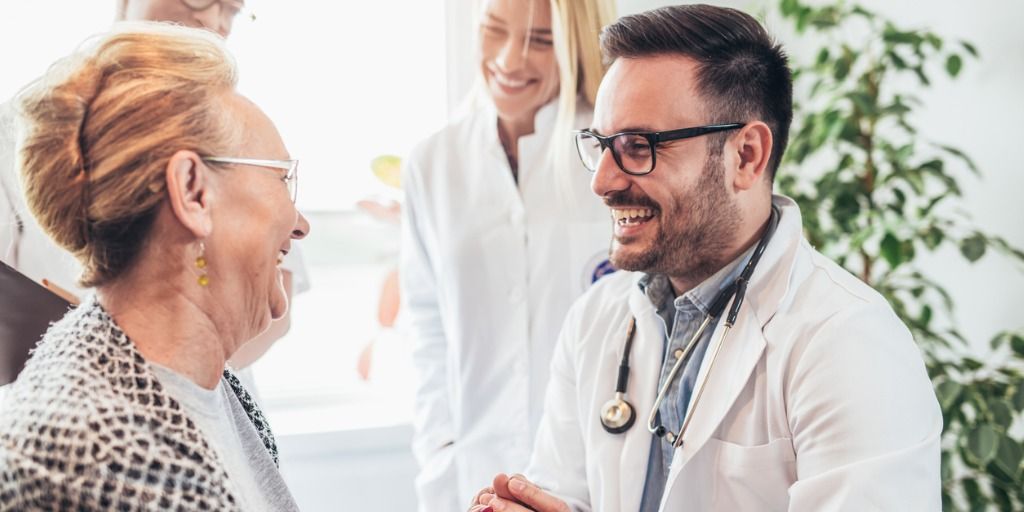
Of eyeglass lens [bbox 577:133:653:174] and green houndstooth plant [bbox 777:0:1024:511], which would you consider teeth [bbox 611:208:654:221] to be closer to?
eyeglass lens [bbox 577:133:653:174]

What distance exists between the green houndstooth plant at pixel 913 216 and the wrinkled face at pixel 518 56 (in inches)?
29.4

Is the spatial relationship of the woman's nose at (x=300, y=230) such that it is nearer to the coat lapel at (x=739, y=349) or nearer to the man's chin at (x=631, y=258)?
the man's chin at (x=631, y=258)

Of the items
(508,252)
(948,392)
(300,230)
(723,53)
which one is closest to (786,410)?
(723,53)

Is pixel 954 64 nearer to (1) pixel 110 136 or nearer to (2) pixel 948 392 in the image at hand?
(2) pixel 948 392

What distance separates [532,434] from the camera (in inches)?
84.0

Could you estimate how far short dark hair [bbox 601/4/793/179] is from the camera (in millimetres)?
1485

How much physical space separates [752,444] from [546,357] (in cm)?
84

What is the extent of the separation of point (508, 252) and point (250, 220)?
1.08 m

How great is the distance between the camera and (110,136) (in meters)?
1.02

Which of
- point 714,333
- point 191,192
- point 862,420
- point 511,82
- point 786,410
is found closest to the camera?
point 191,192

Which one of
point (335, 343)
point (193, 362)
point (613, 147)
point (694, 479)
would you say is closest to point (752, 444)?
point (694, 479)

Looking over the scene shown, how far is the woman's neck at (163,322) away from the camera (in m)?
1.07

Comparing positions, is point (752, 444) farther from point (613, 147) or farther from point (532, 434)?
point (532, 434)

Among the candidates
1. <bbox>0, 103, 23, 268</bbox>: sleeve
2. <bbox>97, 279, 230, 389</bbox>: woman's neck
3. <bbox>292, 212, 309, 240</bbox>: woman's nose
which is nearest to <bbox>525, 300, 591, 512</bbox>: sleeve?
<bbox>292, 212, 309, 240</bbox>: woman's nose
